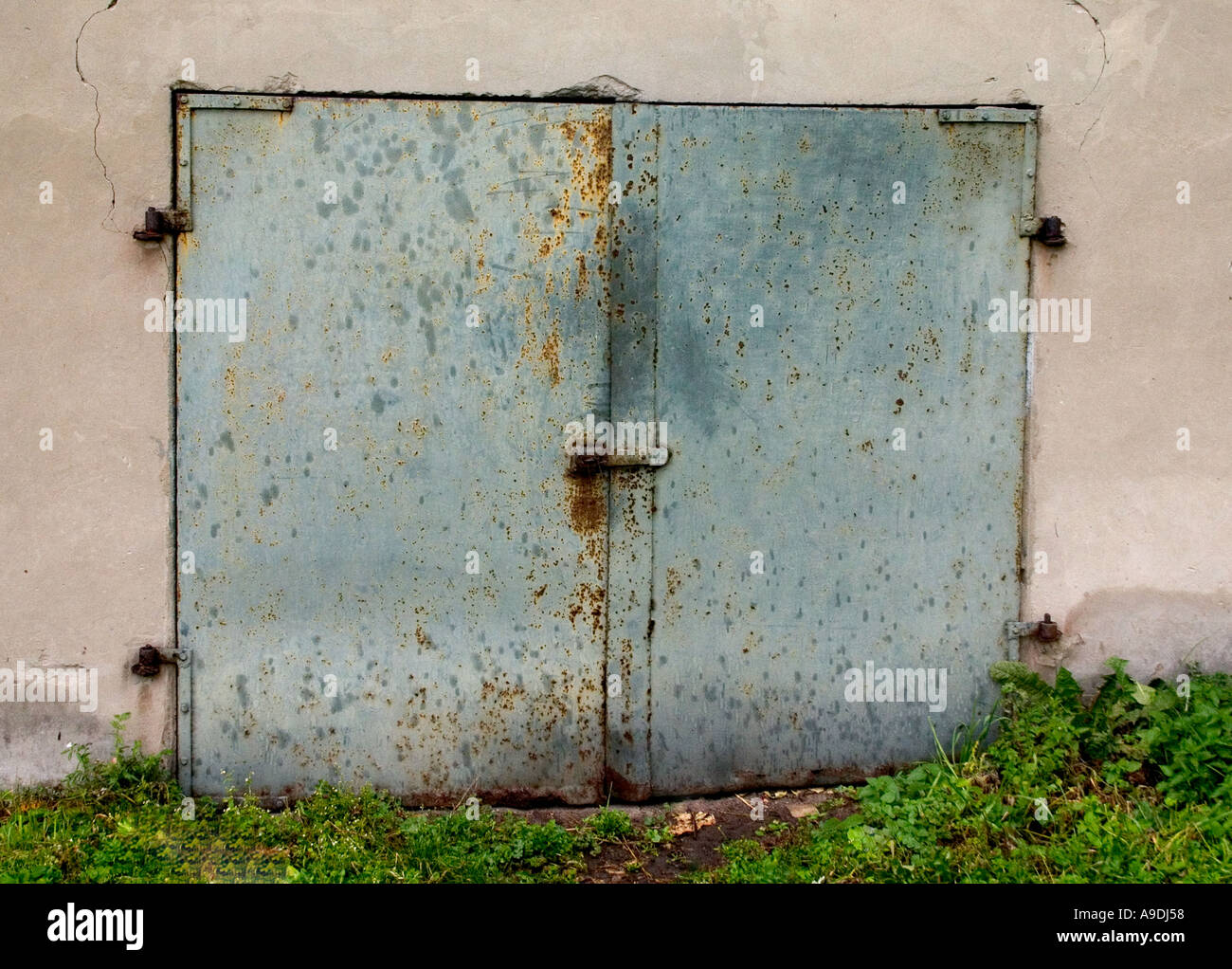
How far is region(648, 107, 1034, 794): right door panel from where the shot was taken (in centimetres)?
377

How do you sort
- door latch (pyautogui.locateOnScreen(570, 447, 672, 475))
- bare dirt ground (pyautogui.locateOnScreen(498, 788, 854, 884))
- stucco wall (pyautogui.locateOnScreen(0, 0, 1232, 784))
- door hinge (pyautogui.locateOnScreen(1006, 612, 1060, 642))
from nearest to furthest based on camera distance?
bare dirt ground (pyautogui.locateOnScreen(498, 788, 854, 884)), stucco wall (pyautogui.locateOnScreen(0, 0, 1232, 784)), door latch (pyautogui.locateOnScreen(570, 447, 672, 475)), door hinge (pyautogui.locateOnScreen(1006, 612, 1060, 642))

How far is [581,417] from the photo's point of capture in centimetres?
376

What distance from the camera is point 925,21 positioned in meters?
3.77

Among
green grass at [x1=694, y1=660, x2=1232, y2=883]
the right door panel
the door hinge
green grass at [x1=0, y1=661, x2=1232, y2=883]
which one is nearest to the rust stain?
the right door panel

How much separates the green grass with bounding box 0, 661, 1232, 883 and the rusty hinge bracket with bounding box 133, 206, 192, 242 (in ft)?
5.47

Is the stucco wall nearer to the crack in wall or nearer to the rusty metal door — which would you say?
Result: the crack in wall

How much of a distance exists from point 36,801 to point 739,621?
2.52 m

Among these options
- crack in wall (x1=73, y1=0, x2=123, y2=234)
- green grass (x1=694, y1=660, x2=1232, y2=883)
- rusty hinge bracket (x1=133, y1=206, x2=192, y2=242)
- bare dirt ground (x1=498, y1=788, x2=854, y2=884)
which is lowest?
bare dirt ground (x1=498, y1=788, x2=854, y2=884)

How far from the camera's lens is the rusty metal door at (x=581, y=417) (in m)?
3.69

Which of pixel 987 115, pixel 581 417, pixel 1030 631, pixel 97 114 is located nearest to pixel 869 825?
pixel 1030 631

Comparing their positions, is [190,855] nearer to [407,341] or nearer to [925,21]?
[407,341]
